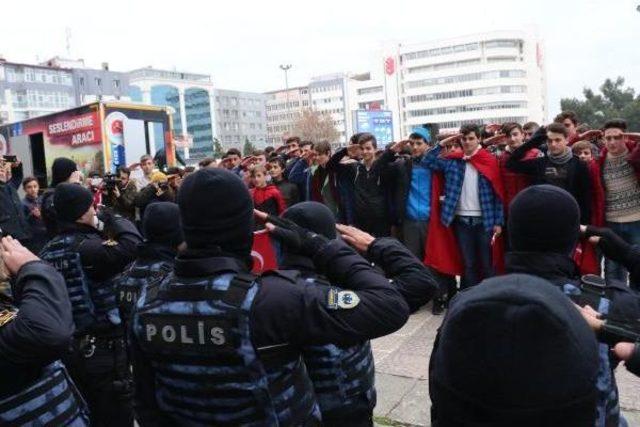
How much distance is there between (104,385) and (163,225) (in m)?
0.94

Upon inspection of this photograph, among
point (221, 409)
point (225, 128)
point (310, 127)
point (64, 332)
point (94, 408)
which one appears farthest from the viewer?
point (225, 128)

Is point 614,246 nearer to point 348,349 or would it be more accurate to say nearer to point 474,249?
point 348,349

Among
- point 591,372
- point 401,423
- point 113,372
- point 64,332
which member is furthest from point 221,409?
point 401,423

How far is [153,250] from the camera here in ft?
10.7

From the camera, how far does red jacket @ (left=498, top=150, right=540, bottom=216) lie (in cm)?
569

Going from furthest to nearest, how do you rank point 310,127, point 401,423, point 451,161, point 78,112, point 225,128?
point 225,128, point 310,127, point 78,112, point 451,161, point 401,423

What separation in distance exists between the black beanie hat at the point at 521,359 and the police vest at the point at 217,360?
81 cm

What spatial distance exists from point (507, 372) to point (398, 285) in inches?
41.4

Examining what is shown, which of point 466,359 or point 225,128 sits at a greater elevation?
point 225,128

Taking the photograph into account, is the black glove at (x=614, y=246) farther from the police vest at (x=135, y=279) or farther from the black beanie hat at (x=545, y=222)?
the police vest at (x=135, y=279)

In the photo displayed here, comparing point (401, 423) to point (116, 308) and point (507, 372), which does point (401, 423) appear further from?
point (507, 372)

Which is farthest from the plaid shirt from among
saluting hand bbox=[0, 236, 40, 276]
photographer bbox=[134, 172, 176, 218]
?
saluting hand bbox=[0, 236, 40, 276]

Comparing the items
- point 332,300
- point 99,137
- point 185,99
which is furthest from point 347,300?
point 185,99

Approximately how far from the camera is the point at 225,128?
395 feet
